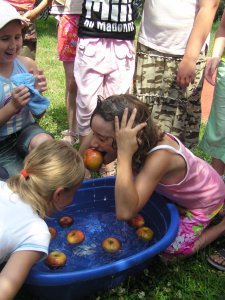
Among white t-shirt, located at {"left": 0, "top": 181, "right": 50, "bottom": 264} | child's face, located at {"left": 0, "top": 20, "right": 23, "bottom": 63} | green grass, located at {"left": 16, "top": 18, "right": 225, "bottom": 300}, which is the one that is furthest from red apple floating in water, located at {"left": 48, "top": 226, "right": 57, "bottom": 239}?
child's face, located at {"left": 0, "top": 20, "right": 23, "bottom": 63}

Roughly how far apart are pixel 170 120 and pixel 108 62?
63 cm

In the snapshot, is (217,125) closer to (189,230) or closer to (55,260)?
(189,230)

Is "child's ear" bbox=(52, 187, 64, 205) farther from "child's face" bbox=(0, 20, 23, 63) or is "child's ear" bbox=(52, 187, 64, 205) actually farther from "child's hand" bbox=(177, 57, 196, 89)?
"child's hand" bbox=(177, 57, 196, 89)

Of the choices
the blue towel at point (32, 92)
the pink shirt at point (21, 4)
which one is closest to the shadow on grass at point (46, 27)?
the pink shirt at point (21, 4)

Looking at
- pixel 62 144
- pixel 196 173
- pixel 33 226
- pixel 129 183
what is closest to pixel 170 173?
pixel 196 173

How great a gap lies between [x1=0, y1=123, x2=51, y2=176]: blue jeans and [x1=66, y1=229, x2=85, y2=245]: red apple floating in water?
543 mm

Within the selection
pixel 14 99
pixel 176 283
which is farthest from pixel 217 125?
pixel 14 99

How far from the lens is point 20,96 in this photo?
269 cm

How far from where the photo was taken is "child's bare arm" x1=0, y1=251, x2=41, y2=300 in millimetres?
1805

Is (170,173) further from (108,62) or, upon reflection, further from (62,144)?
(108,62)

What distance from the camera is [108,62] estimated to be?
10.8 ft

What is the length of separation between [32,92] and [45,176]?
936 mm

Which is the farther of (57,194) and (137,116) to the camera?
(137,116)

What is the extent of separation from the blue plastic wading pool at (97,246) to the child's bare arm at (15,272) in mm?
121
